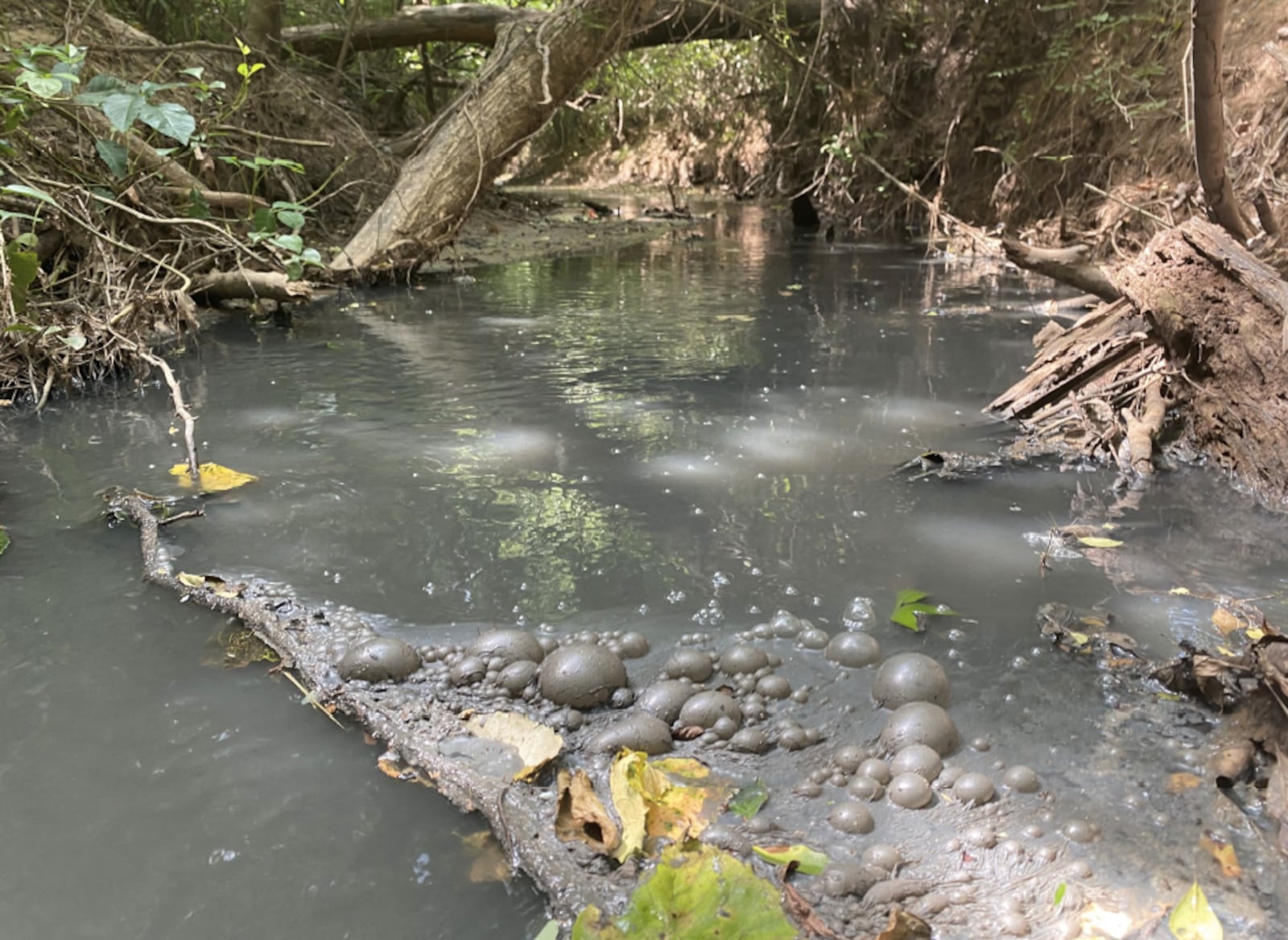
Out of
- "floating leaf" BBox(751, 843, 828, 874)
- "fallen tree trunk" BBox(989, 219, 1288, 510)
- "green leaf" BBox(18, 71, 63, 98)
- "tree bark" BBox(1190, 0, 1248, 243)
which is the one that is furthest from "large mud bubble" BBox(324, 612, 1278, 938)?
"green leaf" BBox(18, 71, 63, 98)

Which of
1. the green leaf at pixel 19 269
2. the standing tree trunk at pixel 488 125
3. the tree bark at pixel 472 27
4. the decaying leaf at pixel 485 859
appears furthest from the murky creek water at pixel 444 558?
the tree bark at pixel 472 27

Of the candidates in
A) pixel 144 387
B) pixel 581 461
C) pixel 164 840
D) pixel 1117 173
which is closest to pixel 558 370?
pixel 581 461

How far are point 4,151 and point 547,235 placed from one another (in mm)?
6576

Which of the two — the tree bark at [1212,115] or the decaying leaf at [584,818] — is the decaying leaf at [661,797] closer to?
the decaying leaf at [584,818]

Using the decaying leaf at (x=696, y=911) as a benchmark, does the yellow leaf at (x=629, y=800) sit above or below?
below

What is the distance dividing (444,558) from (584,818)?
1.12 metres

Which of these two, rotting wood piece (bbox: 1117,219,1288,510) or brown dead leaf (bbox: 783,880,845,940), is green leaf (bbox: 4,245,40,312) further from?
rotting wood piece (bbox: 1117,219,1288,510)

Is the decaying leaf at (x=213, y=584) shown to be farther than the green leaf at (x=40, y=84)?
No

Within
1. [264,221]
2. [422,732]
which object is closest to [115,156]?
[264,221]

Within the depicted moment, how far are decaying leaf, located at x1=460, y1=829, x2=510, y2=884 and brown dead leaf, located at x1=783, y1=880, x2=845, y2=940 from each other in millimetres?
419

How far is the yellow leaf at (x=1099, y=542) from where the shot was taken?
2.42m

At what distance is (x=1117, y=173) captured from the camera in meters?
7.48

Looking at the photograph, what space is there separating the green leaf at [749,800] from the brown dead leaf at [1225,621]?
1.19 m

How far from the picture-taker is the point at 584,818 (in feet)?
4.66
